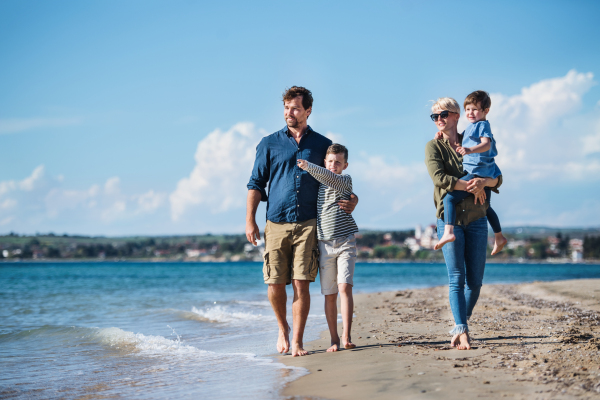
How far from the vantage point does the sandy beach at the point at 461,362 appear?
A: 2812 mm

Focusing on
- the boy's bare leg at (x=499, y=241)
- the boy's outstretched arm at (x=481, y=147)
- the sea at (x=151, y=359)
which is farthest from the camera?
the boy's bare leg at (x=499, y=241)

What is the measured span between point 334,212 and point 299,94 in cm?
105

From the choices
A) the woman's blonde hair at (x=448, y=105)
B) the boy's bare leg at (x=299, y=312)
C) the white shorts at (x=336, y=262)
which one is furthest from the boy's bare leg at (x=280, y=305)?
the woman's blonde hair at (x=448, y=105)

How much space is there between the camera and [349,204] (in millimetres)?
4188

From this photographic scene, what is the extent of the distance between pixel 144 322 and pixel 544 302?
6.58 m

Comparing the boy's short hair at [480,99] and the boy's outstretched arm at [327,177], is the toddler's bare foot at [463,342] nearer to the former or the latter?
the boy's outstretched arm at [327,177]

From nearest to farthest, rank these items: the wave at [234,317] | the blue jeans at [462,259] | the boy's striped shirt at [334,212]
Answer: the blue jeans at [462,259] → the boy's striped shirt at [334,212] → the wave at [234,317]

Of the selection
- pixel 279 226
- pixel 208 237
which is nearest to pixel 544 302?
pixel 279 226

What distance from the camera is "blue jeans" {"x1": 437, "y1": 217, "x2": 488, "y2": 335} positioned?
3934 mm

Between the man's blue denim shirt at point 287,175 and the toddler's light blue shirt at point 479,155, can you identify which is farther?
the man's blue denim shirt at point 287,175

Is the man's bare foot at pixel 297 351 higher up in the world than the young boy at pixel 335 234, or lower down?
lower down

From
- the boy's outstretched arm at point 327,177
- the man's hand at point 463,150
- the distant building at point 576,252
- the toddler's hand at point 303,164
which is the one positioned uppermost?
the man's hand at point 463,150

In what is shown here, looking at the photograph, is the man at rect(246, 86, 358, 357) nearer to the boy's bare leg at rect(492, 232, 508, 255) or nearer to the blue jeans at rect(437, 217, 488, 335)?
the blue jeans at rect(437, 217, 488, 335)

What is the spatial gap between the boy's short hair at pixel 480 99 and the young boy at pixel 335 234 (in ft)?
3.52
